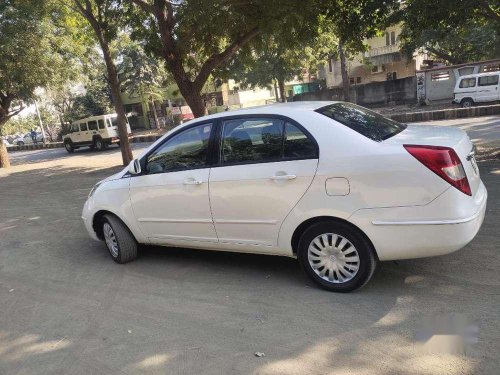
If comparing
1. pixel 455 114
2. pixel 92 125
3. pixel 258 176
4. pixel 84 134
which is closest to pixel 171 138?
pixel 258 176

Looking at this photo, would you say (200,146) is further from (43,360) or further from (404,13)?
(404,13)

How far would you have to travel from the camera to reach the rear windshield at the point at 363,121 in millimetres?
3824

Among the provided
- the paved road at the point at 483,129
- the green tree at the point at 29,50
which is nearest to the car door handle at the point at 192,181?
the paved road at the point at 483,129

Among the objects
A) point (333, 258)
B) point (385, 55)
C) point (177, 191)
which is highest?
point (385, 55)

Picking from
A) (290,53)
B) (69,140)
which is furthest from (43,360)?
(69,140)

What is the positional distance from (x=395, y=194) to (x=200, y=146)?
1964 mm

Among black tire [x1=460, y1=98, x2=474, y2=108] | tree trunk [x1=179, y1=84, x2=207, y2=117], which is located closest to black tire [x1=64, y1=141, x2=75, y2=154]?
tree trunk [x1=179, y1=84, x2=207, y2=117]

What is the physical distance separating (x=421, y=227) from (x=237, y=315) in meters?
1.64

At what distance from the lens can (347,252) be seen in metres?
3.74

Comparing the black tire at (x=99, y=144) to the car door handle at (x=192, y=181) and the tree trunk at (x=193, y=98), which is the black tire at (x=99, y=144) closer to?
the tree trunk at (x=193, y=98)

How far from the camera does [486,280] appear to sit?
12.6 ft

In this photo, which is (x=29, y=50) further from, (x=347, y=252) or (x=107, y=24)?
(x=347, y=252)

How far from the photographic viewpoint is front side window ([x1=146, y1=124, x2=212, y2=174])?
14.6 ft

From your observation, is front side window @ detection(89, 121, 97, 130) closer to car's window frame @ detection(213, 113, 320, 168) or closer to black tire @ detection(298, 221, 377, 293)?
car's window frame @ detection(213, 113, 320, 168)
